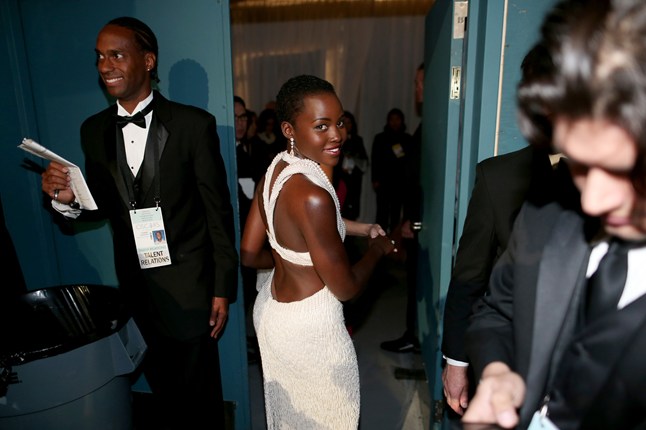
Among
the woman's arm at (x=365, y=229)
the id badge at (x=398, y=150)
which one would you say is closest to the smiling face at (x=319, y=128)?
the woman's arm at (x=365, y=229)

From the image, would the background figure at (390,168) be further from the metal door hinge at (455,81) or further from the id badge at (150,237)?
the id badge at (150,237)

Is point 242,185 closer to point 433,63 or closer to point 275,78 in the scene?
point 433,63

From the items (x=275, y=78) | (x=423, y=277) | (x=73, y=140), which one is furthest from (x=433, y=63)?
(x=275, y=78)

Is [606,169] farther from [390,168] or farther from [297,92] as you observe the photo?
[390,168]

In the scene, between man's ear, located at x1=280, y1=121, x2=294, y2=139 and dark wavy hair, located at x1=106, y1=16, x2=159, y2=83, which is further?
dark wavy hair, located at x1=106, y1=16, x2=159, y2=83

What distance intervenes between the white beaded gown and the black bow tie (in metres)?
0.66

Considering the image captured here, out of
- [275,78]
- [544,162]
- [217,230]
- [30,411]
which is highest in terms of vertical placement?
[275,78]

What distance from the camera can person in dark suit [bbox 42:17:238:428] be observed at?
1.95 metres

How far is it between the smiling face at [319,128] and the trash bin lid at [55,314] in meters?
1.04

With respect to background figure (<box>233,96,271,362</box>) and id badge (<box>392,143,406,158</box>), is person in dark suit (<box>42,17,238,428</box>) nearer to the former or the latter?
background figure (<box>233,96,271,362</box>)

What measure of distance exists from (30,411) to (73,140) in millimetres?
1387

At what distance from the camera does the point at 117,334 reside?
5.78ft

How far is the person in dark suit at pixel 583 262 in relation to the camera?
54 centimetres

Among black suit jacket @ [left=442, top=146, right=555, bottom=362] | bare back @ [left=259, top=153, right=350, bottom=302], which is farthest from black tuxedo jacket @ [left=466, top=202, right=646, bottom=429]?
bare back @ [left=259, top=153, right=350, bottom=302]
